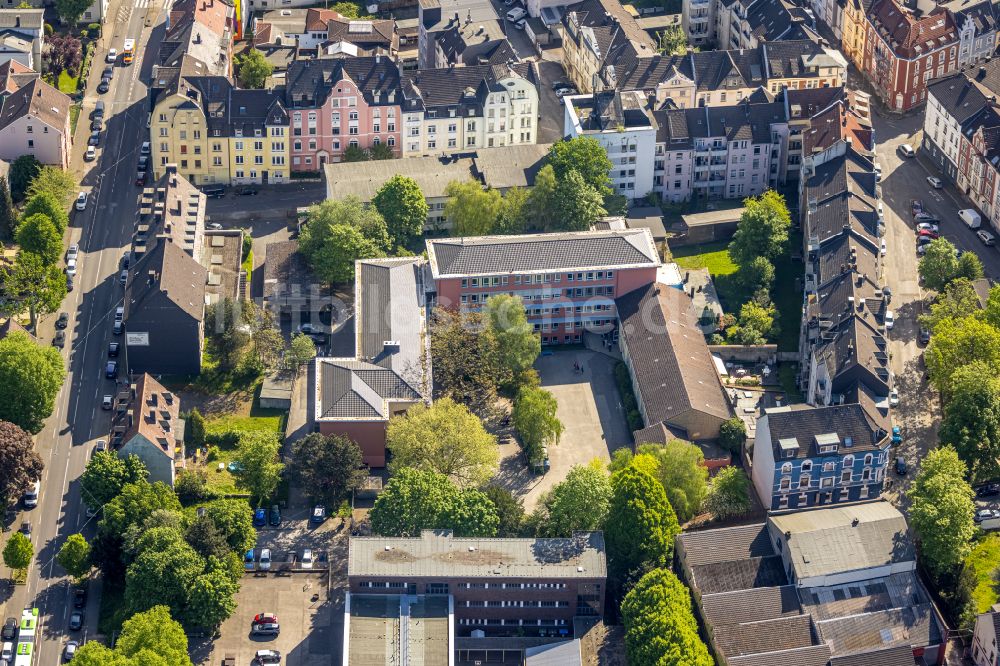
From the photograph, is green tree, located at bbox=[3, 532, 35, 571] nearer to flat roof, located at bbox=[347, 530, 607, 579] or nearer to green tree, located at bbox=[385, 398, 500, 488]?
flat roof, located at bbox=[347, 530, 607, 579]

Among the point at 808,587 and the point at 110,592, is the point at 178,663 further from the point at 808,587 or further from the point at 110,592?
the point at 808,587

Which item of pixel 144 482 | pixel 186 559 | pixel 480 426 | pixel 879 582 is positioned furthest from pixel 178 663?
pixel 879 582

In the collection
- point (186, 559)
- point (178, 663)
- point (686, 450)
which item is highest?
point (686, 450)

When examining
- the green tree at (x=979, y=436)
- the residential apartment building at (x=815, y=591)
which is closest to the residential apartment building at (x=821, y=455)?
the residential apartment building at (x=815, y=591)

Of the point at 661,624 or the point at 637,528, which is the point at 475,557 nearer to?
the point at 637,528

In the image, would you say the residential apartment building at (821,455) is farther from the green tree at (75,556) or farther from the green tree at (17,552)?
the green tree at (17,552)
